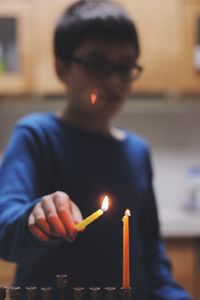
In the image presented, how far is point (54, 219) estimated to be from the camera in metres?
0.32

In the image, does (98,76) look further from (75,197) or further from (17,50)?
(17,50)

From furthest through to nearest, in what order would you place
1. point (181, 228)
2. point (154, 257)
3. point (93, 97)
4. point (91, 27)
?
point (181, 228) < point (154, 257) < point (91, 27) < point (93, 97)

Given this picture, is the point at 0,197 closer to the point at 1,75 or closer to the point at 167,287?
the point at 167,287

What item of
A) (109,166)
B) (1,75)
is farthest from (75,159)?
(1,75)

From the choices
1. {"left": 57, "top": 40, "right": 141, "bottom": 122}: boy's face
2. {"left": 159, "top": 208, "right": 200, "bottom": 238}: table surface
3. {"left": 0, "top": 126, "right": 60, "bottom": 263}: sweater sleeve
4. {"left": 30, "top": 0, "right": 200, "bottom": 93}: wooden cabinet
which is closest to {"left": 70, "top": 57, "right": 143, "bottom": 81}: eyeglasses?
{"left": 57, "top": 40, "right": 141, "bottom": 122}: boy's face

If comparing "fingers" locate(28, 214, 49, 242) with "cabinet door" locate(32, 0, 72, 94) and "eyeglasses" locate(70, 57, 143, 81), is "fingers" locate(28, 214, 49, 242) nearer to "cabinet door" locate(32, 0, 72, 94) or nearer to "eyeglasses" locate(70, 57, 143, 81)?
"eyeglasses" locate(70, 57, 143, 81)

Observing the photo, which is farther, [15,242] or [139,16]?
[139,16]

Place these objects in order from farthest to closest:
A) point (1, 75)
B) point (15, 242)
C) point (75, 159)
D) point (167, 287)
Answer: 1. point (1, 75)
2. point (167, 287)
3. point (75, 159)
4. point (15, 242)

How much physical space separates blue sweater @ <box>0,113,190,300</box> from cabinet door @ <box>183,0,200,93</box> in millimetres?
1035

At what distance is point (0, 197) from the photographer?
0.45 metres

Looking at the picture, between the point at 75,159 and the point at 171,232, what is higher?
the point at 75,159

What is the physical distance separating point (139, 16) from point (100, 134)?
3.65ft

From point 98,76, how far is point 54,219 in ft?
0.62

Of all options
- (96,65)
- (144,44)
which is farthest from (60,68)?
(144,44)
